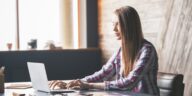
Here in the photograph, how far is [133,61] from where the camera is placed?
2562 mm

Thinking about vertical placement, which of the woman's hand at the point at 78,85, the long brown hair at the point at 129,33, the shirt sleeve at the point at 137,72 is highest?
the long brown hair at the point at 129,33

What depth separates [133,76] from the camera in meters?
2.42

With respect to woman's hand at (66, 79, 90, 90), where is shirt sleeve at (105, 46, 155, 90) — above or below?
above

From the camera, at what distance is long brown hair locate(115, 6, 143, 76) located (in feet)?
8.39

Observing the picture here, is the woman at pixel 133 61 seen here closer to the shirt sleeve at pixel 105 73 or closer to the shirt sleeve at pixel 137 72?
the shirt sleeve at pixel 137 72

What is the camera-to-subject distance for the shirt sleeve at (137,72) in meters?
2.39

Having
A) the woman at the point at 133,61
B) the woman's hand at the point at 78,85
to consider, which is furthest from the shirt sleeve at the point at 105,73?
the woman's hand at the point at 78,85

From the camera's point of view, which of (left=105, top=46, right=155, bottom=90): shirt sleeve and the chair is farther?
(left=105, top=46, right=155, bottom=90): shirt sleeve

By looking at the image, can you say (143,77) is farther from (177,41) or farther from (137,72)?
(177,41)

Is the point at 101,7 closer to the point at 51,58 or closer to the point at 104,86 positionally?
the point at 51,58

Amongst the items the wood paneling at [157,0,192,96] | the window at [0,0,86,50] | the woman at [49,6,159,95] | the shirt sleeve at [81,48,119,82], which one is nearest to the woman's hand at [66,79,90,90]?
the woman at [49,6,159,95]

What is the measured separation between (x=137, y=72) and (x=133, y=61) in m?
0.15

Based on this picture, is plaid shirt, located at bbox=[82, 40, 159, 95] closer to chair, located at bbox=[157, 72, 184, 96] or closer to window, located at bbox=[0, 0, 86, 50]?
chair, located at bbox=[157, 72, 184, 96]

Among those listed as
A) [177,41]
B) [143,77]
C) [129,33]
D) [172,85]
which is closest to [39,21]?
[177,41]
